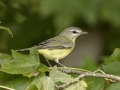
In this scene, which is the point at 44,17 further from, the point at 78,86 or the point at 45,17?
the point at 78,86

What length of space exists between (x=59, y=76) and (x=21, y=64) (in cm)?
34

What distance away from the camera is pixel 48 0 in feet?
19.9

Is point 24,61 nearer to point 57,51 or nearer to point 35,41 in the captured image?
point 57,51

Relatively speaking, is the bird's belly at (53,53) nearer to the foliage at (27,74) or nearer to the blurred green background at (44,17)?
the foliage at (27,74)

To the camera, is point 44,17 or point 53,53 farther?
point 44,17

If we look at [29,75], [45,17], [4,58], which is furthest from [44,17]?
[29,75]

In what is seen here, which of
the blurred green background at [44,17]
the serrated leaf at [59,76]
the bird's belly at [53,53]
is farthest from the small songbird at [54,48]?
the blurred green background at [44,17]

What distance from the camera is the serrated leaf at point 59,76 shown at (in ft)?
9.80

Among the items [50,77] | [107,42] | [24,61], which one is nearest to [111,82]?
[50,77]

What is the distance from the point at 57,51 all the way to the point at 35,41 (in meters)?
2.10

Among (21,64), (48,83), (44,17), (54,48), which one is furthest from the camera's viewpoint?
(44,17)

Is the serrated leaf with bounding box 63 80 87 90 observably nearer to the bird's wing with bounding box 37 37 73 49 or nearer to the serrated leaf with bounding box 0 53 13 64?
the serrated leaf with bounding box 0 53 13 64

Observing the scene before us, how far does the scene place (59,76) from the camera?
3020 mm

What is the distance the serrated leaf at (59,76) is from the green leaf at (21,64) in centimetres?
16
